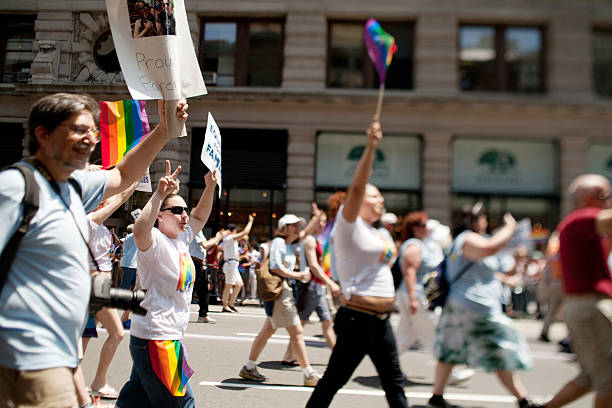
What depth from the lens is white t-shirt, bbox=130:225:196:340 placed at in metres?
3.31

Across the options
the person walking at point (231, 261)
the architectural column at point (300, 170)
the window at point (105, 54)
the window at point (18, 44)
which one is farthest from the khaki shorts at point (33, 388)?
the architectural column at point (300, 170)

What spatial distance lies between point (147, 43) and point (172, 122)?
2.00ft

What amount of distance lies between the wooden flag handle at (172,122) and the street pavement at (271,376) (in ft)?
6.85

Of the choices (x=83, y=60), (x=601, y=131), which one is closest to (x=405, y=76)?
(x=601, y=131)

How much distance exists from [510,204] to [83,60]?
595cm

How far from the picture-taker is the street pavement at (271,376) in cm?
457

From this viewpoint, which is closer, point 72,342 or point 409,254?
point 72,342

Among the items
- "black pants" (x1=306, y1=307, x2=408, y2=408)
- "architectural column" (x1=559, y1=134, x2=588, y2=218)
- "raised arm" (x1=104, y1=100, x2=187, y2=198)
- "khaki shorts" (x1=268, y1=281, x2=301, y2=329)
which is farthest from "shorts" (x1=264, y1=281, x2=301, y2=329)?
"architectural column" (x1=559, y1=134, x2=588, y2=218)

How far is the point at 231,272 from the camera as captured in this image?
4.83 m

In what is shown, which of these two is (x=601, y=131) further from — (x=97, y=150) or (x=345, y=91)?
(x=97, y=150)

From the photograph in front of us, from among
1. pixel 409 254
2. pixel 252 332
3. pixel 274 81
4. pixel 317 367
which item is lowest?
pixel 317 367

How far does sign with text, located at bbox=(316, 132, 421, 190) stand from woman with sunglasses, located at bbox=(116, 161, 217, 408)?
334 cm

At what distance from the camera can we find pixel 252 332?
17.2 feet

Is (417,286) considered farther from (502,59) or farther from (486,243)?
(502,59)
